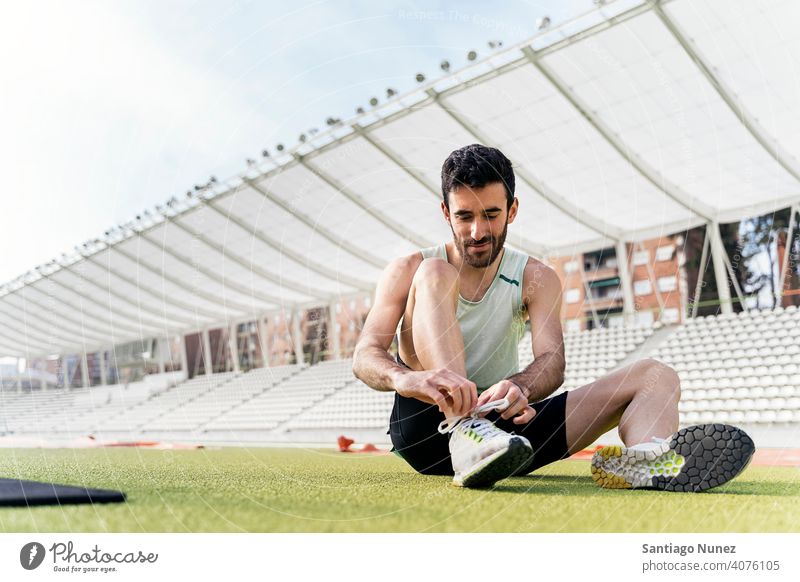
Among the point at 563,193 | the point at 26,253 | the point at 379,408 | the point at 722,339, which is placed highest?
the point at 563,193

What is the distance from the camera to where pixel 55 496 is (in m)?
1.00

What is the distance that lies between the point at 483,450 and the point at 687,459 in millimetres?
384

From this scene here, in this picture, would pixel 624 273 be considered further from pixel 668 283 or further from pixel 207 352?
pixel 207 352

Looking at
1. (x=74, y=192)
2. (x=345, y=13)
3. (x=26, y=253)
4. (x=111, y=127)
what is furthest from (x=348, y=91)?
Answer: (x=26, y=253)

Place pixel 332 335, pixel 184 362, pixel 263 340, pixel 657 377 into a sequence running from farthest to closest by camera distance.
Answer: pixel 263 340 < pixel 184 362 < pixel 332 335 < pixel 657 377

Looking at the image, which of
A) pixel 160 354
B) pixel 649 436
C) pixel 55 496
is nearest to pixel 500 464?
pixel 649 436

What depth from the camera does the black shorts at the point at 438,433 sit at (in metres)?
1.24

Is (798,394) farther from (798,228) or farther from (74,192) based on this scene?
(74,192)

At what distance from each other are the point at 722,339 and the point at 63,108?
210 inches

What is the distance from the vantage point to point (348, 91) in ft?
5.78

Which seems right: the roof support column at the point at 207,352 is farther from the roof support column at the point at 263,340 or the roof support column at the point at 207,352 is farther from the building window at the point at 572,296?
the building window at the point at 572,296

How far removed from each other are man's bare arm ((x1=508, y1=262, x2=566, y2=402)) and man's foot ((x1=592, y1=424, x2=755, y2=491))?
17 centimetres

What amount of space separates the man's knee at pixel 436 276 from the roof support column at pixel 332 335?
8.73 metres

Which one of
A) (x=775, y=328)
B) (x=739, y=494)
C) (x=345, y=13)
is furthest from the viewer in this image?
(x=775, y=328)
